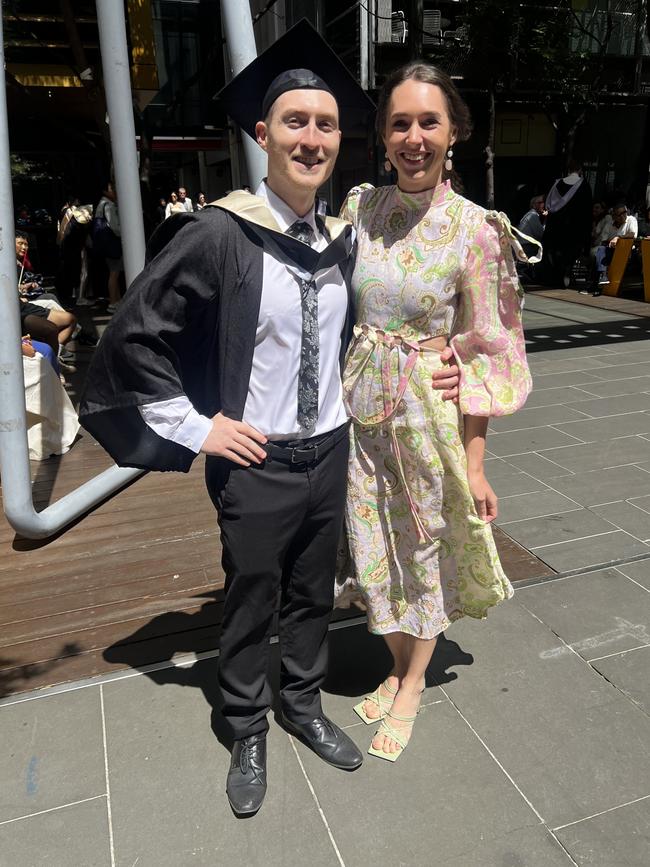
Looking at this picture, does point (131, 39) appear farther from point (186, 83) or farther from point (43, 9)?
point (186, 83)

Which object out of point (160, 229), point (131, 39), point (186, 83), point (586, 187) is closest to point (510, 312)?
point (160, 229)

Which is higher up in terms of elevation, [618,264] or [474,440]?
[618,264]

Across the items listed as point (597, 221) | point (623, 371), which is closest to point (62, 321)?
point (623, 371)

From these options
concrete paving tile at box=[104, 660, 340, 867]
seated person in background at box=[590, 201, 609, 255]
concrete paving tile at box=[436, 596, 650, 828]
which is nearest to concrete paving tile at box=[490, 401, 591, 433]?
concrete paving tile at box=[436, 596, 650, 828]

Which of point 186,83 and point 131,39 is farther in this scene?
point 186,83

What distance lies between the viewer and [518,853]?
1.90 meters

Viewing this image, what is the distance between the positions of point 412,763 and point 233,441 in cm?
116

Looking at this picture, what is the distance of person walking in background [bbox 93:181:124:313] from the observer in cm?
1024

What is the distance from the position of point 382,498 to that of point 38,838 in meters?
1.33

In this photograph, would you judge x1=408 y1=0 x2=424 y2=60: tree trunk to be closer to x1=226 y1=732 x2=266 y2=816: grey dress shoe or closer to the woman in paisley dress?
the woman in paisley dress

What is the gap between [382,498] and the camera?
225 centimetres

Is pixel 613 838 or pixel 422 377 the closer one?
pixel 613 838

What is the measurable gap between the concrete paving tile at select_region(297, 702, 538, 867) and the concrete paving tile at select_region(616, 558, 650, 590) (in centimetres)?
130

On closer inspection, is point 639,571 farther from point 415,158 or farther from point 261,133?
point 261,133
